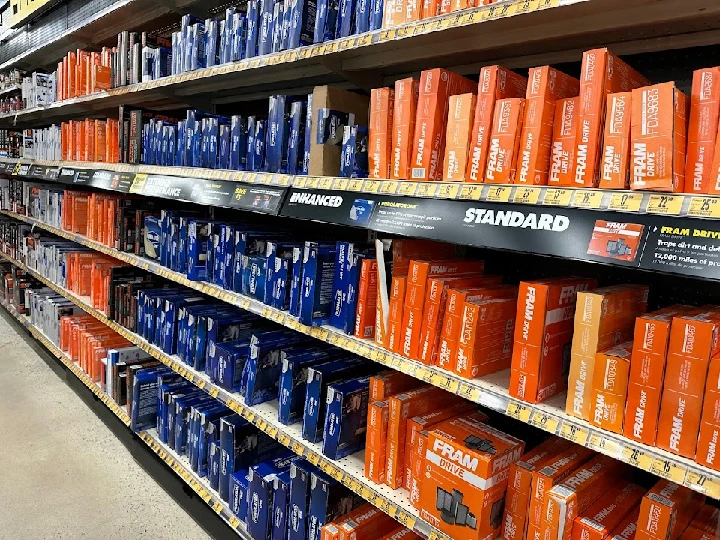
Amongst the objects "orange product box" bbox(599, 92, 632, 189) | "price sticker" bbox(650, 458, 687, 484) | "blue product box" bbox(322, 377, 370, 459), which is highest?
"orange product box" bbox(599, 92, 632, 189)

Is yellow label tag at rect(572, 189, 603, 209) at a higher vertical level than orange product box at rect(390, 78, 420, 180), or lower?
lower

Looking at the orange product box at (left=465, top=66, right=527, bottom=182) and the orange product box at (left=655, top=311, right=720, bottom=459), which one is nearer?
the orange product box at (left=655, top=311, right=720, bottom=459)

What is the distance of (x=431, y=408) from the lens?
1.63 meters

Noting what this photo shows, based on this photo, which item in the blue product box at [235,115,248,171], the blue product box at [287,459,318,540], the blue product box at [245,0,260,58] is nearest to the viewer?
the blue product box at [287,459,318,540]

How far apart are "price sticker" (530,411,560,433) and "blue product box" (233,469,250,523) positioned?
134 centimetres

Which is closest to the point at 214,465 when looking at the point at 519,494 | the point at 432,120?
the point at 519,494

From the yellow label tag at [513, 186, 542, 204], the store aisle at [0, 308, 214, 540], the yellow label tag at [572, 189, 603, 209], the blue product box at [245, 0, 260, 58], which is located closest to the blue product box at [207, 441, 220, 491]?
the store aisle at [0, 308, 214, 540]

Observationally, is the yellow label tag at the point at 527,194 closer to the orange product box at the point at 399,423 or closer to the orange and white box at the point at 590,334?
the orange and white box at the point at 590,334

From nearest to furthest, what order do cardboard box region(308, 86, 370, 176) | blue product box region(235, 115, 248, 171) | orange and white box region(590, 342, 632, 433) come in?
orange and white box region(590, 342, 632, 433) < cardboard box region(308, 86, 370, 176) < blue product box region(235, 115, 248, 171)

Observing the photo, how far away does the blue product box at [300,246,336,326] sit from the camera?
1.78 meters

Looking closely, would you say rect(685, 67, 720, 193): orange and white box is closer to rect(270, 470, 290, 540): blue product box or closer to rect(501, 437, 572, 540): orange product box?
rect(501, 437, 572, 540): orange product box

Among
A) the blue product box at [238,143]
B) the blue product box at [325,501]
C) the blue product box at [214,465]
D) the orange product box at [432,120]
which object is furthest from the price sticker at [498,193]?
the blue product box at [214,465]

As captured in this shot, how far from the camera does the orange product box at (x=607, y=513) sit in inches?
45.2

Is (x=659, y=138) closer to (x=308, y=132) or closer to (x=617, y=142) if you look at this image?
(x=617, y=142)
